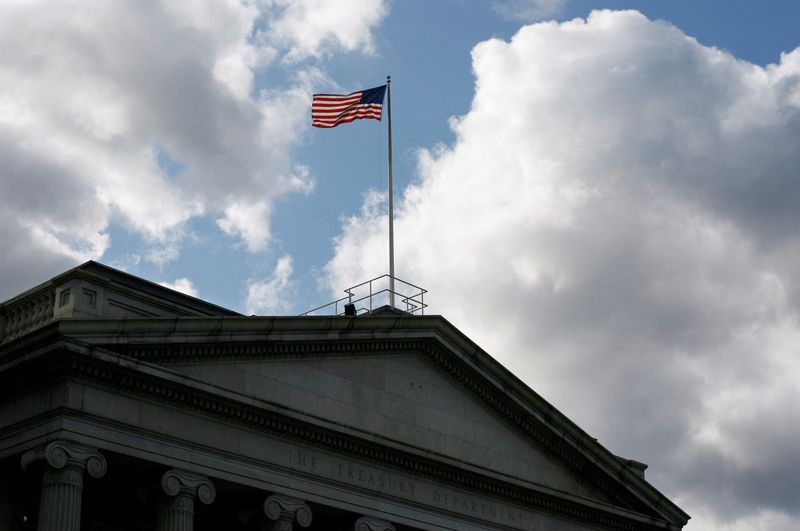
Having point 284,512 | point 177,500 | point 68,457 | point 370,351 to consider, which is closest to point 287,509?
point 284,512

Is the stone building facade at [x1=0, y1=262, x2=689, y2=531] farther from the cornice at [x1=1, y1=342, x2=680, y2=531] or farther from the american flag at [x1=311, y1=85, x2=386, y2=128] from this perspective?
the american flag at [x1=311, y1=85, x2=386, y2=128]

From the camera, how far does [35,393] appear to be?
30.4m

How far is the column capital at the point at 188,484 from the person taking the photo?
1235 inches

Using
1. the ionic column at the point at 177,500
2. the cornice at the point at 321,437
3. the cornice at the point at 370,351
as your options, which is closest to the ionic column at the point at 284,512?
the cornice at the point at 321,437

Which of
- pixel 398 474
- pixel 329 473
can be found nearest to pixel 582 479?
pixel 398 474

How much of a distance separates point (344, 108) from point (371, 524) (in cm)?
1678

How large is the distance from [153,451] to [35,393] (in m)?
3.04

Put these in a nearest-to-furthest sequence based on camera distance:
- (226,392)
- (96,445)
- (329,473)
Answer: (96,445)
(226,392)
(329,473)

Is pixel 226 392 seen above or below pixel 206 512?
above

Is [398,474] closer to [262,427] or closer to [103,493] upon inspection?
[262,427]

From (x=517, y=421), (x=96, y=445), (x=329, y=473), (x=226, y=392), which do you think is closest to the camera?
(x=96, y=445)

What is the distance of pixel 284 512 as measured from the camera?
3381 centimetres

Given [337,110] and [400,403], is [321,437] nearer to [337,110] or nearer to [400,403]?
[400,403]

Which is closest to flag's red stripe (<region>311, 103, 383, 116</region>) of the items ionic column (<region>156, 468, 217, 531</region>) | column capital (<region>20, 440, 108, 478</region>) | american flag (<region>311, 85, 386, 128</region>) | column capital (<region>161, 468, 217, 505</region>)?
american flag (<region>311, 85, 386, 128</region>)
